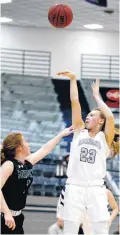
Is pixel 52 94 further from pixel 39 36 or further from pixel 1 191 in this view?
pixel 1 191

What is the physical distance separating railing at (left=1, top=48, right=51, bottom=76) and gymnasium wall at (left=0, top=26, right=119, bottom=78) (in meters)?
0.28

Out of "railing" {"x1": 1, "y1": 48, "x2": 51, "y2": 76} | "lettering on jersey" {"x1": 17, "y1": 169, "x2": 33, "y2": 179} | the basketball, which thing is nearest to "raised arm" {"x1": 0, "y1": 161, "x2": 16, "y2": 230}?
"lettering on jersey" {"x1": 17, "y1": 169, "x2": 33, "y2": 179}

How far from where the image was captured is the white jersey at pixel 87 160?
19.2 feet

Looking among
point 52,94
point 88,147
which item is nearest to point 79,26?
point 52,94

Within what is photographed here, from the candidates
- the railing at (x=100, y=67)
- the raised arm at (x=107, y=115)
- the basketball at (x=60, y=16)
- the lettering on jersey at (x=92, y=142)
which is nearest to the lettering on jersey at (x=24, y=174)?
the lettering on jersey at (x=92, y=142)

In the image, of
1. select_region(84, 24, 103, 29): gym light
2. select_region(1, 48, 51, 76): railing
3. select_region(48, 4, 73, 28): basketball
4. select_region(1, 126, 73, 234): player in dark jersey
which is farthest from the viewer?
select_region(1, 48, 51, 76): railing

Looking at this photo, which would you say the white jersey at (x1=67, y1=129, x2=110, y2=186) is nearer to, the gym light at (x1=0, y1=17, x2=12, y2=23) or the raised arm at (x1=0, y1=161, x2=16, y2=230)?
the raised arm at (x1=0, y1=161, x2=16, y2=230)

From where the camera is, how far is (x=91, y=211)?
19.1ft

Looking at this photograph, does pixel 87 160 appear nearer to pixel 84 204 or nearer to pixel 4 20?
pixel 84 204

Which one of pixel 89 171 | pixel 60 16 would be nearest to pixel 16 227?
pixel 89 171

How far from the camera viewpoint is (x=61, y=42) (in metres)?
22.3

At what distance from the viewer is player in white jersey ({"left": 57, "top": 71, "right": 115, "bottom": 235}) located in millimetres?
5801

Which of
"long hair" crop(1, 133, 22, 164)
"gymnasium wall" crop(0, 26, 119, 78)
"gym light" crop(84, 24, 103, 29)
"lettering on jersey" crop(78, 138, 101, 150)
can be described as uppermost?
"gym light" crop(84, 24, 103, 29)

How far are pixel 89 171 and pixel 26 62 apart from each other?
16870 mm
